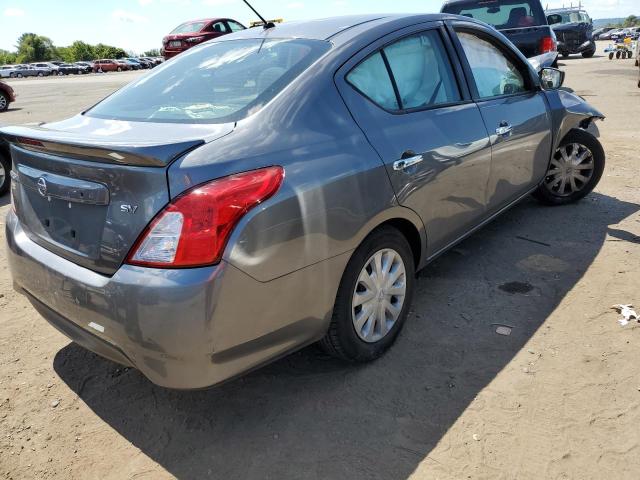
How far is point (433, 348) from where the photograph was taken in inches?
116

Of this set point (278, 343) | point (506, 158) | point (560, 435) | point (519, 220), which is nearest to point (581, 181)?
point (519, 220)

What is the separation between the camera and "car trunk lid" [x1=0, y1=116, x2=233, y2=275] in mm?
1947

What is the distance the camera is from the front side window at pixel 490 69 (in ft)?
11.5

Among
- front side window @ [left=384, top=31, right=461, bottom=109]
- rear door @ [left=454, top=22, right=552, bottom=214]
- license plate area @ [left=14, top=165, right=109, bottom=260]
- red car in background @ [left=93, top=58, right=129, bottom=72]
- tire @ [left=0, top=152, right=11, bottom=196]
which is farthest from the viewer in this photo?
red car in background @ [left=93, top=58, right=129, bottom=72]

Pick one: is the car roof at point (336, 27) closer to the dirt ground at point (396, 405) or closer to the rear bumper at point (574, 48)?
the dirt ground at point (396, 405)

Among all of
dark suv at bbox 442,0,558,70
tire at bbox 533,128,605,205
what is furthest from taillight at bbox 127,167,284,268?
dark suv at bbox 442,0,558,70

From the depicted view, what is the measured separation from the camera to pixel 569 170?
16.3 ft

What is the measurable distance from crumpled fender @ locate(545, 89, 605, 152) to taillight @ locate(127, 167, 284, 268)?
133 inches

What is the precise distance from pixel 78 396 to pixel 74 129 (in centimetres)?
130

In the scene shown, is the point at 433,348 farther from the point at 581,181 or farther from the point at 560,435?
the point at 581,181

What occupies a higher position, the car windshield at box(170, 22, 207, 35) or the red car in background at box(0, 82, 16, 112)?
the car windshield at box(170, 22, 207, 35)

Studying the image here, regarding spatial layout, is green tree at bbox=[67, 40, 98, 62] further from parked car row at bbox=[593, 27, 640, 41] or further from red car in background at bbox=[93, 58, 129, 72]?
parked car row at bbox=[593, 27, 640, 41]

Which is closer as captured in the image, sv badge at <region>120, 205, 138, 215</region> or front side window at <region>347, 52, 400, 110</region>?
sv badge at <region>120, 205, 138, 215</region>

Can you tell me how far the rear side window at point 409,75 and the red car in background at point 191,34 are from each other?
1588 centimetres
